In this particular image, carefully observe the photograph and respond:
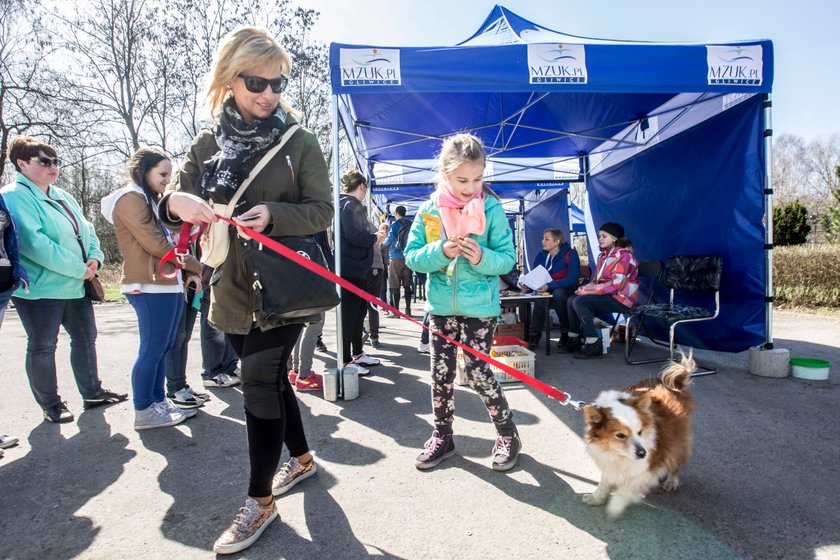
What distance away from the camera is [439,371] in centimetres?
244

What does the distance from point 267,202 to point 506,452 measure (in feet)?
5.85

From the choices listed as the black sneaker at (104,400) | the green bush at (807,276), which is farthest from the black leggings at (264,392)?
the green bush at (807,276)

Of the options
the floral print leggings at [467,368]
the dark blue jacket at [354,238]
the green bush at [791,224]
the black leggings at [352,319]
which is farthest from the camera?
the green bush at [791,224]

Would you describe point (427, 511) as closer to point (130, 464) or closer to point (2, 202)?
point (130, 464)

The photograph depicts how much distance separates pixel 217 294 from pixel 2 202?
1971mm

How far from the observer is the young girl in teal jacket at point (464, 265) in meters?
2.20

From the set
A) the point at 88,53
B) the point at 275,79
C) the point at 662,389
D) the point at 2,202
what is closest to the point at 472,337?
the point at 662,389

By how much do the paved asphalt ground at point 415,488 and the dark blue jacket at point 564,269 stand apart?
236cm

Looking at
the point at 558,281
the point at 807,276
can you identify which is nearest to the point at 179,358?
the point at 558,281

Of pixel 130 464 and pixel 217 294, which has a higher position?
pixel 217 294

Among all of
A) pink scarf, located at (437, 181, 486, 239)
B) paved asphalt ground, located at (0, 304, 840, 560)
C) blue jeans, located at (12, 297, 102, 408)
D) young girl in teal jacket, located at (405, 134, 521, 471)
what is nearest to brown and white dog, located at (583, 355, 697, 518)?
paved asphalt ground, located at (0, 304, 840, 560)

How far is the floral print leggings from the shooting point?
92.0 inches

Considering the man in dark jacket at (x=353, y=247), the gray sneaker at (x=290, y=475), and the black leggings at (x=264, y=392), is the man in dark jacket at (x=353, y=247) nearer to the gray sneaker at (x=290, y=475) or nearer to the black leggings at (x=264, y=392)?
the gray sneaker at (x=290, y=475)

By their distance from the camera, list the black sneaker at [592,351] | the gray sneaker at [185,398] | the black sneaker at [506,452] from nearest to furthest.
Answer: the black sneaker at [506,452] → the gray sneaker at [185,398] → the black sneaker at [592,351]
